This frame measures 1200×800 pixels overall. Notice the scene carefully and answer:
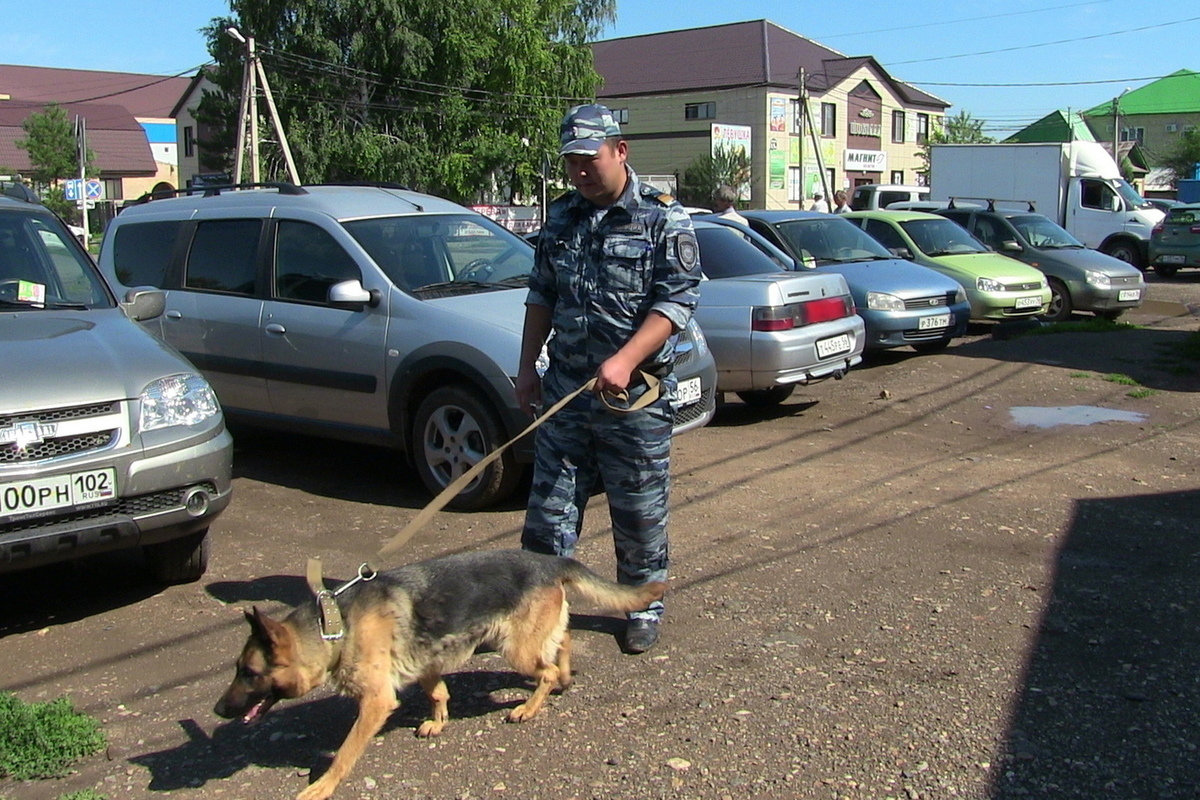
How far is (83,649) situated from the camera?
172 inches

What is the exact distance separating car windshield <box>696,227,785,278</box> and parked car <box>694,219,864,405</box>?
31 millimetres

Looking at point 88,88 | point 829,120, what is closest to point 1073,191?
point 829,120

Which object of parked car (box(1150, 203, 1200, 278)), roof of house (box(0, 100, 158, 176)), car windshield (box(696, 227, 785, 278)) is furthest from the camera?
roof of house (box(0, 100, 158, 176))

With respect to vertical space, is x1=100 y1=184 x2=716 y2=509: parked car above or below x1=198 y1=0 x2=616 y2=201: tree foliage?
below

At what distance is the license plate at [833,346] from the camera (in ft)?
28.0

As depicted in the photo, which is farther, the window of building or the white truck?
the window of building

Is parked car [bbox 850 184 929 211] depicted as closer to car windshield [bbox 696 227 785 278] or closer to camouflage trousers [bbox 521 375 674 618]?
car windshield [bbox 696 227 785 278]

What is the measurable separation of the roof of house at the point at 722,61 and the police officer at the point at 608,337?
1971 inches

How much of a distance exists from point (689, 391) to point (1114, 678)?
3.00 m

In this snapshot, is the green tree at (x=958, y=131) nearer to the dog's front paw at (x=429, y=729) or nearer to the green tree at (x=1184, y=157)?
the green tree at (x=1184, y=157)

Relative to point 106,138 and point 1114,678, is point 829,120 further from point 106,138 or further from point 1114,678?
point 1114,678

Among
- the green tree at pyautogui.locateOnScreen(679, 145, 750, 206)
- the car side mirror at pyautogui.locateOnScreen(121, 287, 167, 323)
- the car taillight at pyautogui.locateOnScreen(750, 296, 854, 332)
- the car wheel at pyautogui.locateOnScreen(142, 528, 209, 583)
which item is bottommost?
the car wheel at pyautogui.locateOnScreen(142, 528, 209, 583)

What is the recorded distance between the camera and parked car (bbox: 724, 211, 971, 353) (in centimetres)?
1117

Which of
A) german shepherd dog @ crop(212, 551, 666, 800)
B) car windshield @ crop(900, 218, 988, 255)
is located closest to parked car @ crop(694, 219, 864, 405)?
german shepherd dog @ crop(212, 551, 666, 800)
